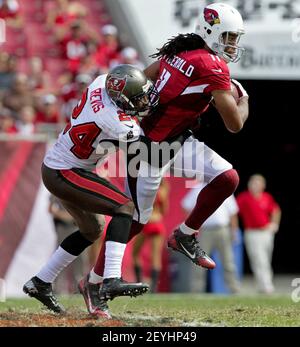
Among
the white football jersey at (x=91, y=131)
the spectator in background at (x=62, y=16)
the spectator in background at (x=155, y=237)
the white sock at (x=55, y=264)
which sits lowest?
the spectator in background at (x=155, y=237)

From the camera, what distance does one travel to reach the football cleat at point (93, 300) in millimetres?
6340

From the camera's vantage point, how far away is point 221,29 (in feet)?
21.0

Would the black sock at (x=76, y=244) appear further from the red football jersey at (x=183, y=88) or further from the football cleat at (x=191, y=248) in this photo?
the red football jersey at (x=183, y=88)

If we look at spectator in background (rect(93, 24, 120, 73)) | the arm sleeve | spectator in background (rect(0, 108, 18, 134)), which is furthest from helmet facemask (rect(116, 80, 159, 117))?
spectator in background (rect(93, 24, 120, 73))

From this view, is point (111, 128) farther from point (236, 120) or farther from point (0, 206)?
point (0, 206)

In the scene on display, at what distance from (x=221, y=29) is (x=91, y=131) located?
1238mm

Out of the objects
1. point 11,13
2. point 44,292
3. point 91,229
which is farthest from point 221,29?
point 11,13

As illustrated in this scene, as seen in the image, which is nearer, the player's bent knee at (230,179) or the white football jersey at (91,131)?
the white football jersey at (91,131)

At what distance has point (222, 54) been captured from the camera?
6.46m

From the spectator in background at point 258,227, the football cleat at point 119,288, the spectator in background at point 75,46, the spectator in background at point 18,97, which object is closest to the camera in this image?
the football cleat at point 119,288

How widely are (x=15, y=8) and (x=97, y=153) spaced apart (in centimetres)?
760

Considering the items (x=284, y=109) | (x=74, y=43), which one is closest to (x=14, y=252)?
(x=74, y=43)

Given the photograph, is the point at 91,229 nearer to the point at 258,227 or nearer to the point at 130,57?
the point at 130,57

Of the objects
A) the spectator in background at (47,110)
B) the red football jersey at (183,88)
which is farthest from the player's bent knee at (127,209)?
the spectator in background at (47,110)
